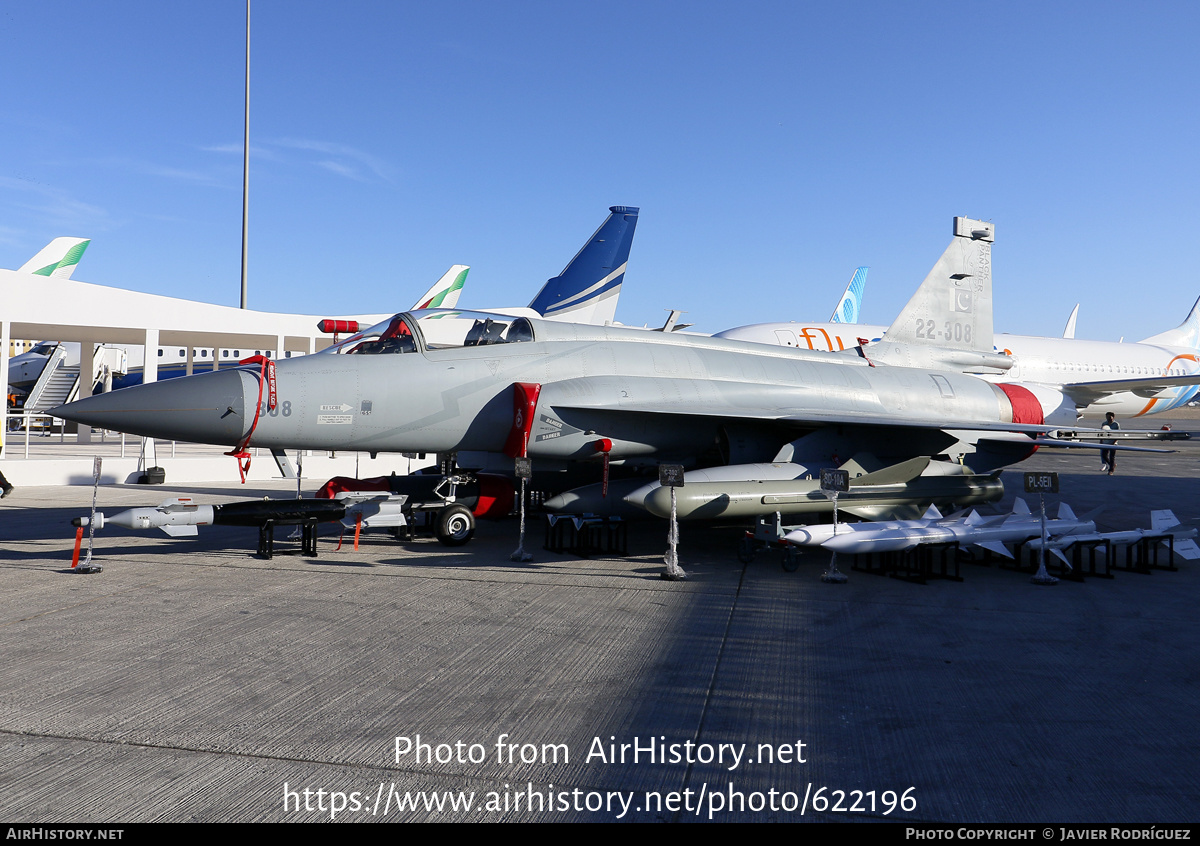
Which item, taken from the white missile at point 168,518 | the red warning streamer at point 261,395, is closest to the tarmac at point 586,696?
the white missile at point 168,518

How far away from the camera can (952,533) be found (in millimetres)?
8070

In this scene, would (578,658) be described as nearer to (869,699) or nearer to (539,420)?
(869,699)

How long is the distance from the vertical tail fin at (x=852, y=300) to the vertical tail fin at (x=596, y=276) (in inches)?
1357

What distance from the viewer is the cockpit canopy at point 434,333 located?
28.0ft

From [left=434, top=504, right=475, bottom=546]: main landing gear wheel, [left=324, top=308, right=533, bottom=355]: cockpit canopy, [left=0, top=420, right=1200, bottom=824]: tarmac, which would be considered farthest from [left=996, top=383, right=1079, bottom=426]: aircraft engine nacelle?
[left=434, top=504, right=475, bottom=546]: main landing gear wheel

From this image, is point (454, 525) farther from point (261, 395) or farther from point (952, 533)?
point (952, 533)

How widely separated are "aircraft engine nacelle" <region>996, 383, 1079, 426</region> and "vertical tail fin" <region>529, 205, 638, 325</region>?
12.8m

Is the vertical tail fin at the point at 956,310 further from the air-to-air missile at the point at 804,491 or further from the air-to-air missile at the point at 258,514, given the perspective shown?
the air-to-air missile at the point at 258,514

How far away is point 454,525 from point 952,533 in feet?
18.3

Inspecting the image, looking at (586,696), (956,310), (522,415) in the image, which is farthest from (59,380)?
(586,696)

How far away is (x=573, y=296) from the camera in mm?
23172

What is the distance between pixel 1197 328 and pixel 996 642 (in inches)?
1765
